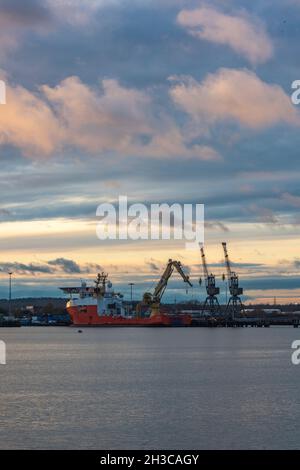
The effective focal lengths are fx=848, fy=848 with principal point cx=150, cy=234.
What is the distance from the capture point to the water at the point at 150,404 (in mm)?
36781

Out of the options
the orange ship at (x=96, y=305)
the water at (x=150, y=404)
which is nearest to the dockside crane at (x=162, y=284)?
the orange ship at (x=96, y=305)

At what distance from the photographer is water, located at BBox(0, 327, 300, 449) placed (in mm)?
36781

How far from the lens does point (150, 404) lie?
157 feet

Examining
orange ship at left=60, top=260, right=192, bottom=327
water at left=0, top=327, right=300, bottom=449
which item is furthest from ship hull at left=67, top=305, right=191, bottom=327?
water at left=0, top=327, right=300, bottom=449

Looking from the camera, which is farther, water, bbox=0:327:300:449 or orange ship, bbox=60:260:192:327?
orange ship, bbox=60:260:192:327

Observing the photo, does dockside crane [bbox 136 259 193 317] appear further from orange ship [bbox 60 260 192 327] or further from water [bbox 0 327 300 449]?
water [bbox 0 327 300 449]

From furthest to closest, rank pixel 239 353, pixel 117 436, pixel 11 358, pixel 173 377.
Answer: pixel 239 353 < pixel 11 358 < pixel 173 377 < pixel 117 436

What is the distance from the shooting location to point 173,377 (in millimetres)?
64312

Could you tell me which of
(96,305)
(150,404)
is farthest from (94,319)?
(150,404)

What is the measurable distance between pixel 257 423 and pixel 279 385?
17843 mm
